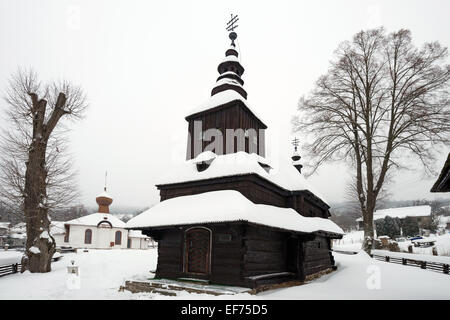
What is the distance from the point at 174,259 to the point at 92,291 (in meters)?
3.79

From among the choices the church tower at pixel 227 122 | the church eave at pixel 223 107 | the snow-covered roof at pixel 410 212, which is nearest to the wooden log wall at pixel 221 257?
the church tower at pixel 227 122

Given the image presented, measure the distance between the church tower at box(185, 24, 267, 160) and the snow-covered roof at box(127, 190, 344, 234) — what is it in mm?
3534

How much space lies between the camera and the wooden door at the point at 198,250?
39.1ft

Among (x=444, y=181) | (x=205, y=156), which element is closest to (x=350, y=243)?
(x=205, y=156)

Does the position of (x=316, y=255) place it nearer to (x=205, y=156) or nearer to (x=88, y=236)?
(x=205, y=156)

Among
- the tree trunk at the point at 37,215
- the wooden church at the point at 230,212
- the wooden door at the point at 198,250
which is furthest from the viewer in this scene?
the tree trunk at the point at 37,215

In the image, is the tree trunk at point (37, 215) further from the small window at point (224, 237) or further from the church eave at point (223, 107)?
the small window at point (224, 237)

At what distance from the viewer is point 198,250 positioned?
40.2ft

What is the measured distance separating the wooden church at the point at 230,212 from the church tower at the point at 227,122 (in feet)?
0.19

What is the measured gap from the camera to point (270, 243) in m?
12.8

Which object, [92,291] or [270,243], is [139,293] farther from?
[270,243]

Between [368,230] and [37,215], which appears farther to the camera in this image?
[368,230]

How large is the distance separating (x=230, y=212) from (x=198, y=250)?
3300 mm
